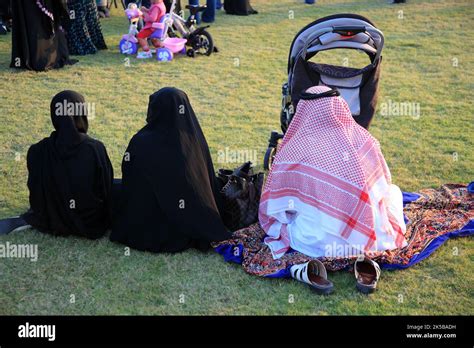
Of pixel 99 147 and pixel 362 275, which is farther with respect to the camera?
pixel 99 147

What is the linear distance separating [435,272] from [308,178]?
117 cm

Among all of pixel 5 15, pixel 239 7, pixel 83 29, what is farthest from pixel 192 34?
pixel 5 15

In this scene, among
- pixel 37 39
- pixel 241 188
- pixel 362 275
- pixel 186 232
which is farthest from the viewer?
pixel 37 39

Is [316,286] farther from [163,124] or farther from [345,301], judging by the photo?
[163,124]

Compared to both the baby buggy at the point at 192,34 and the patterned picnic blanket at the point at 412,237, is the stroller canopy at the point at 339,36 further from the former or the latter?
the baby buggy at the point at 192,34

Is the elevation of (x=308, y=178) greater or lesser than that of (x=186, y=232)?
greater

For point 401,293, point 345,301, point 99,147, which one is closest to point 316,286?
point 345,301

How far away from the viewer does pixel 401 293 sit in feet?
13.9

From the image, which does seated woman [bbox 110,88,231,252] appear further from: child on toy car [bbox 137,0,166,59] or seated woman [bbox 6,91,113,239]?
child on toy car [bbox 137,0,166,59]

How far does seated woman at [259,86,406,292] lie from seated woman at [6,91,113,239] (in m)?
1.36

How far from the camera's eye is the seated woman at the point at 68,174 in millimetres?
4652

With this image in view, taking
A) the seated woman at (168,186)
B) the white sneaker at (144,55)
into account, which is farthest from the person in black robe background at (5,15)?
the seated woman at (168,186)
